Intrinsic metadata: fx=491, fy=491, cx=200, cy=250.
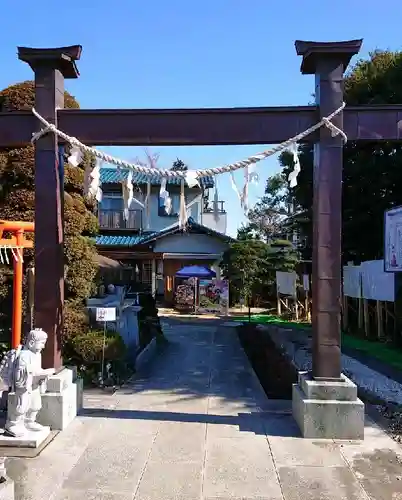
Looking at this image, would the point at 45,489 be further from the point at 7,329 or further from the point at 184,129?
the point at 7,329

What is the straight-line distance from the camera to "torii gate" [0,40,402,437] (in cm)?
607

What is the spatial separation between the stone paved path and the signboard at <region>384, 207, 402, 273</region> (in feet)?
22.9

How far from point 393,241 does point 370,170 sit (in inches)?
184

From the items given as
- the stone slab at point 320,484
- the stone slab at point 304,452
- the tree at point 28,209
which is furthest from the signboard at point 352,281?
the stone slab at point 320,484

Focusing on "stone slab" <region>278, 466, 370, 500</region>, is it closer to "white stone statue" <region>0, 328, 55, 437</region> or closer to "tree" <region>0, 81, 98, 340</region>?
"white stone statue" <region>0, 328, 55, 437</region>

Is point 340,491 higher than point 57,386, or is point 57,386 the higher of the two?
point 57,386

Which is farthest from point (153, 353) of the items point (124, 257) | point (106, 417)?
point (124, 257)

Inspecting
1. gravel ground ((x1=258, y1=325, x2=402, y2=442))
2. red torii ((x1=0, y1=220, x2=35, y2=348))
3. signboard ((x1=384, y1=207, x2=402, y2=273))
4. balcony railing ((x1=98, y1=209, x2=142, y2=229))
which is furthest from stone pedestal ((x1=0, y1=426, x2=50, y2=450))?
balcony railing ((x1=98, y1=209, x2=142, y2=229))

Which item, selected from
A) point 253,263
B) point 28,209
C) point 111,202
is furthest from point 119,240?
point 28,209

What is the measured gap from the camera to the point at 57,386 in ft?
19.8

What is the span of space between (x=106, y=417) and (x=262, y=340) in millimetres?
9268

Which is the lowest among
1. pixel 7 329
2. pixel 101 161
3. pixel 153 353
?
pixel 153 353

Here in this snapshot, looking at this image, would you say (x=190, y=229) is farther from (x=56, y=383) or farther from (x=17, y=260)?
(x=56, y=383)

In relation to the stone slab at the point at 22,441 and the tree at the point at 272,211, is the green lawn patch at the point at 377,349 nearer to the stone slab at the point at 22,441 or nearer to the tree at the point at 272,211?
the stone slab at the point at 22,441
